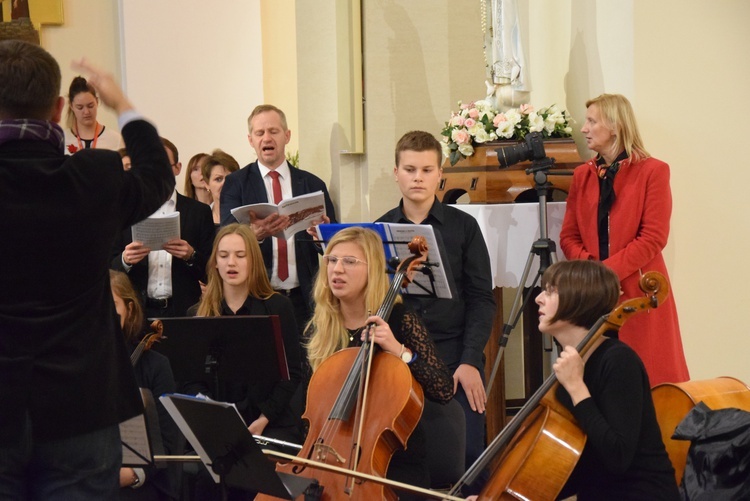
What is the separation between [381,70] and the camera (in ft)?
18.9

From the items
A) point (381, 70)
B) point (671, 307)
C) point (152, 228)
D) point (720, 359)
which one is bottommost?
point (720, 359)

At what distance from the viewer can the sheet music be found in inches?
158

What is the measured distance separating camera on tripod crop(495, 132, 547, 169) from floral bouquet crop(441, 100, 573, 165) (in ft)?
0.81

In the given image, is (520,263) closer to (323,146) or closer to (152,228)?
(152,228)

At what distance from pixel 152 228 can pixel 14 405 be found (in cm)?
227

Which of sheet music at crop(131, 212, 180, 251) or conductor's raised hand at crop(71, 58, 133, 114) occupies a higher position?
conductor's raised hand at crop(71, 58, 133, 114)

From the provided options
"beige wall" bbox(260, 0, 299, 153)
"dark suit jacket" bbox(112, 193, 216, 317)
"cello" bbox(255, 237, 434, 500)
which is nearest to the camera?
"cello" bbox(255, 237, 434, 500)

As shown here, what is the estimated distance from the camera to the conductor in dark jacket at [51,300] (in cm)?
182

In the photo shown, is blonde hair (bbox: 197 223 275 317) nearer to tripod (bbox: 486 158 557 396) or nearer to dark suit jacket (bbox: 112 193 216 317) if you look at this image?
dark suit jacket (bbox: 112 193 216 317)

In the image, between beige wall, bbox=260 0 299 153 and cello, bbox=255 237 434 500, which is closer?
cello, bbox=255 237 434 500

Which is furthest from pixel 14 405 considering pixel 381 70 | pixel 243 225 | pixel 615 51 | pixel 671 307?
pixel 381 70

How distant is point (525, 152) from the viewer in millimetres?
4316

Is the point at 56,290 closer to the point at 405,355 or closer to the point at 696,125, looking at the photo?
the point at 405,355

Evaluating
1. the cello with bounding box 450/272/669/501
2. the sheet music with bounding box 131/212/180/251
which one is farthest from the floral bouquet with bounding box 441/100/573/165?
the cello with bounding box 450/272/669/501
